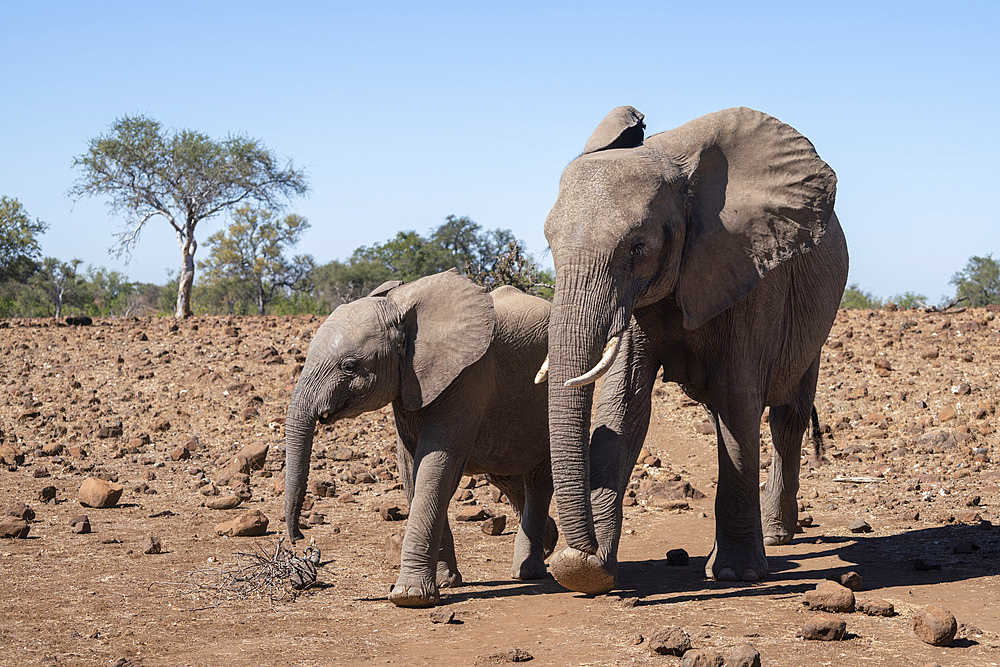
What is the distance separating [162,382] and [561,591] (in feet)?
32.8

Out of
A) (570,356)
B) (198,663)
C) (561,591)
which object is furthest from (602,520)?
(198,663)

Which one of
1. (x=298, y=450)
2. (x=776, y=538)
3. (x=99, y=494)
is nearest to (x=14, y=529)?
(x=99, y=494)

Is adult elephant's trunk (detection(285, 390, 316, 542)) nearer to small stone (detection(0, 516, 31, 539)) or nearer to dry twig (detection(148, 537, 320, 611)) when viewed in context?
dry twig (detection(148, 537, 320, 611))

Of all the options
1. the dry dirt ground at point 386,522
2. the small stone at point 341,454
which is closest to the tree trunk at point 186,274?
the dry dirt ground at point 386,522

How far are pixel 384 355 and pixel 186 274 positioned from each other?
21.9m

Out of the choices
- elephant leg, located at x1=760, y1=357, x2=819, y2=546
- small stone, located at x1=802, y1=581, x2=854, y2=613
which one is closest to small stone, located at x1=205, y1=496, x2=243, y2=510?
elephant leg, located at x1=760, y1=357, x2=819, y2=546

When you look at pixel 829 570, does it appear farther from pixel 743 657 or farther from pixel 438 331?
pixel 438 331

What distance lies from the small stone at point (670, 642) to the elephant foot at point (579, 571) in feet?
2.39

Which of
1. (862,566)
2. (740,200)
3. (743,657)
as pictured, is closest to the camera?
(743,657)

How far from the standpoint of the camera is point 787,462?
30.1 ft

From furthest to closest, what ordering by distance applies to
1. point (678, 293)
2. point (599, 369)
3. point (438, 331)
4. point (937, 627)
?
point (438, 331)
point (678, 293)
point (599, 369)
point (937, 627)

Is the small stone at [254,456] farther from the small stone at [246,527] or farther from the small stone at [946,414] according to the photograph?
the small stone at [946,414]

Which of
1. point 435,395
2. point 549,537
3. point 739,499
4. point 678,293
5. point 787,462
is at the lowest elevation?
point 549,537

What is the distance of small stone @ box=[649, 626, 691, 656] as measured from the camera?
5.20 m
